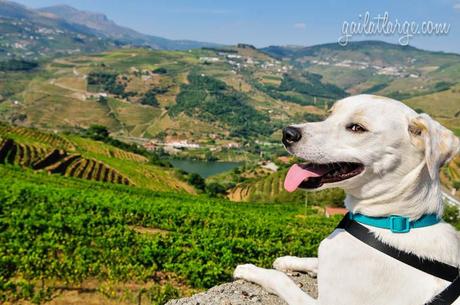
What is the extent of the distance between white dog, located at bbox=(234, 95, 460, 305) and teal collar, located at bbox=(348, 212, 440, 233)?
31 mm

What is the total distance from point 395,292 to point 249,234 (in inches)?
607

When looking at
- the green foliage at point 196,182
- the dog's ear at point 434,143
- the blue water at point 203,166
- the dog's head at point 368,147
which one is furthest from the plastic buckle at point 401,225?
the blue water at point 203,166

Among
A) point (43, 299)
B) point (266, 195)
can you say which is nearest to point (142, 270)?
point (43, 299)

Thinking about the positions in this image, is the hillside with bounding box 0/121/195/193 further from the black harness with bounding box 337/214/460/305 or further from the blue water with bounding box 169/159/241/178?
the blue water with bounding box 169/159/241/178

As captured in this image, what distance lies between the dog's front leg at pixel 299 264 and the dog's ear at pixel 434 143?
195 centimetres

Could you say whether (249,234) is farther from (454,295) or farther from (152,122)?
(152,122)

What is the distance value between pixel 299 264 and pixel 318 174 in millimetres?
1668

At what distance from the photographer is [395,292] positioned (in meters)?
3.04

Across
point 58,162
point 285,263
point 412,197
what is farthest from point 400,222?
point 58,162

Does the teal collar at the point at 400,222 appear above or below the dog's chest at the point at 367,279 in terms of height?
above

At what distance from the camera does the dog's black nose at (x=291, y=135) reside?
10.9 ft

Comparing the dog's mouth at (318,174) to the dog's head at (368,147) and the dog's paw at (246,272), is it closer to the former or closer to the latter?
the dog's head at (368,147)

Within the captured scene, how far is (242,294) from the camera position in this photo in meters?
4.45

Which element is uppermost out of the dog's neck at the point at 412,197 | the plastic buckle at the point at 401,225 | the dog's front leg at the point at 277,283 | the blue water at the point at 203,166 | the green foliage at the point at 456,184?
the dog's neck at the point at 412,197
